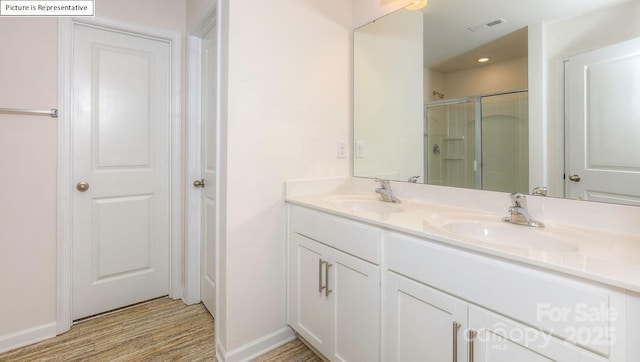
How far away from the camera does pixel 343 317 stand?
1390 mm

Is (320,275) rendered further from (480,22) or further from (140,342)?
(480,22)

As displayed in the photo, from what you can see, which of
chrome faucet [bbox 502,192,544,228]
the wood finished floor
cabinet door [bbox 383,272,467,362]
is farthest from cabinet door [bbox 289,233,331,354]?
chrome faucet [bbox 502,192,544,228]

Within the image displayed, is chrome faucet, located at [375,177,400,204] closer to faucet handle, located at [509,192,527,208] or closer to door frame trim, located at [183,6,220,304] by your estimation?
faucet handle, located at [509,192,527,208]

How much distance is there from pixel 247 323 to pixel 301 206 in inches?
27.3

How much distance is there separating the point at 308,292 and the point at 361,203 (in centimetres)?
57

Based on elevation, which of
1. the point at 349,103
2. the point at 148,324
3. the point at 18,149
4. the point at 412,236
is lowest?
the point at 148,324

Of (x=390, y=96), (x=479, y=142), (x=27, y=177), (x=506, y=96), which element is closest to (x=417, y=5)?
(x=390, y=96)

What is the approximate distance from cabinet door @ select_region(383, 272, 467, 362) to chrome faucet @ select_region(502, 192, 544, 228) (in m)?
0.47

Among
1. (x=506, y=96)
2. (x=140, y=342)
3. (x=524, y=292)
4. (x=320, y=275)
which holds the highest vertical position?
(x=506, y=96)

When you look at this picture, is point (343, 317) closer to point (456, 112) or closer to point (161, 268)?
point (456, 112)

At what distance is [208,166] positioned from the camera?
6.91ft

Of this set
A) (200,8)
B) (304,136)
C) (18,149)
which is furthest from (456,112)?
(18,149)

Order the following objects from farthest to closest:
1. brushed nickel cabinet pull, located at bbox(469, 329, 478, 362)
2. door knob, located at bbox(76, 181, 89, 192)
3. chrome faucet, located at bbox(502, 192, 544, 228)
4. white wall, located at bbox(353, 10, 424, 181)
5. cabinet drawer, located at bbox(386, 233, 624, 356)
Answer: door knob, located at bbox(76, 181, 89, 192)
white wall, located at bbox(353, 10, 424, 181)
chrome faucet, located at bbox(502, 192, 544, 228)
brushed nickel cabinet pull, located at bbox(469, 329, 478, 362)
cabinet drawer, located at bbox(386, 233, 624, 356)

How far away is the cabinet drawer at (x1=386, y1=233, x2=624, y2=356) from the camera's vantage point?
2.28ft
